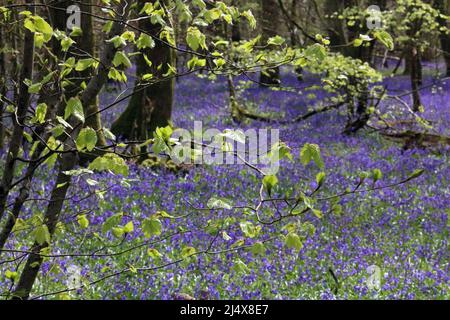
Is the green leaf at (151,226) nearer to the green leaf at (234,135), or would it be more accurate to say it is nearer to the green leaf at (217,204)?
the green leaf at (217,204)

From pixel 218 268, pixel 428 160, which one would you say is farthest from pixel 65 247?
pixel 428 160

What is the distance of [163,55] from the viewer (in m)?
10.0

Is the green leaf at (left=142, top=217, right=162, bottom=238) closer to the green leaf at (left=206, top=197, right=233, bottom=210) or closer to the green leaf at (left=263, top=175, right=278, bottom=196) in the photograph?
the green leaf at (left=206, top=197, right=233, bottom=210)

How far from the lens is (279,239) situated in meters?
3.19

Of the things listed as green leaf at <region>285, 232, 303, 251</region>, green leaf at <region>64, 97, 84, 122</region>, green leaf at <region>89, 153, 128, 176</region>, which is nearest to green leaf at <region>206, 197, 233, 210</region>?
green leaf at <region>285, 232, 303, 251</region>

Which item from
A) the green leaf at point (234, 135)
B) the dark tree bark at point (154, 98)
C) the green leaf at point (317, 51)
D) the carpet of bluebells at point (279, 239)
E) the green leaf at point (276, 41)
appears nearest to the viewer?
the green leaf at point (234, 135)

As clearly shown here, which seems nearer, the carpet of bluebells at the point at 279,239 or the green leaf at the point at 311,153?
the green leaf at the point at 311,153

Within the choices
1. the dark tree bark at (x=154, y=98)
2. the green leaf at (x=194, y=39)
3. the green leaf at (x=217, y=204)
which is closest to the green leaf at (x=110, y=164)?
the green leaf at (x=217, y=204)

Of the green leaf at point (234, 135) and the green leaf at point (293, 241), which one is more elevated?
the green leaf at point (234, 135)

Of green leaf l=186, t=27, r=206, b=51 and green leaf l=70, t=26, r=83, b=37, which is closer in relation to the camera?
green leaf l=186, t=27, r=206, b=51

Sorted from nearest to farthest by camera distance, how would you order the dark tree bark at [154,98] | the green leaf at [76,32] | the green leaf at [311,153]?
the green leaf at [311,153] < the green leaf at [76,32] < the dark tree bark at [154,98]

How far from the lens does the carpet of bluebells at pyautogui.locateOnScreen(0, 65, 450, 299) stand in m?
5.67

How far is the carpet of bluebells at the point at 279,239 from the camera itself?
567 centimetres

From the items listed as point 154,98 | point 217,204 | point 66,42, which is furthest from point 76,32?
point 154,98
